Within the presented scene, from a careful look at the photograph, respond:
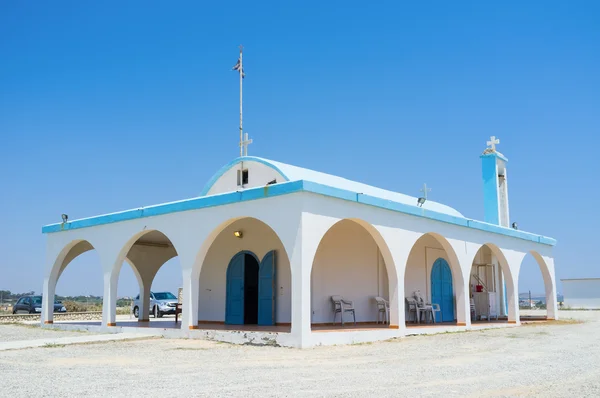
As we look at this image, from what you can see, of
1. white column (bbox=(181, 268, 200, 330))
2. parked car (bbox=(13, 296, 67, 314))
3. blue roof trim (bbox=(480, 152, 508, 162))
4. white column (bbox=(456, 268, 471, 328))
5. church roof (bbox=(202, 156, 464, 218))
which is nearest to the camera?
white column (bbox=(181, 268, 200, 330))

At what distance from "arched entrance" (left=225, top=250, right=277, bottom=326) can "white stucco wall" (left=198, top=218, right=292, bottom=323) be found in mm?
161

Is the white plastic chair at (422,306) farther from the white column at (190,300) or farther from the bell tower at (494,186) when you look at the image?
the white column at (190,300)

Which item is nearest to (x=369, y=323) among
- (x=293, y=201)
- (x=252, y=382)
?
(x=293, y=201)

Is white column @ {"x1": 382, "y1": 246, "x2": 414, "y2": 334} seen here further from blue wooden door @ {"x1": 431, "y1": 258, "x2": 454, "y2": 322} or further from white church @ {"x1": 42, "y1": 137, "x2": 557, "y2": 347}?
blue wooden door @ {"x1": 431, "y1": 258, "x2": 454, "y2": 322}

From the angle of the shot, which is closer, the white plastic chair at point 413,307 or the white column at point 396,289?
the white column at point 396,289

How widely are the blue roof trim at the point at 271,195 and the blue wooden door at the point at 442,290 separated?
A: 215 cm

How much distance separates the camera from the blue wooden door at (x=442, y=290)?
1805 centimetres

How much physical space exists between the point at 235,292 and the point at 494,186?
430 inches

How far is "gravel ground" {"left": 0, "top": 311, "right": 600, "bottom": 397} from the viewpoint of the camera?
649 centimetres

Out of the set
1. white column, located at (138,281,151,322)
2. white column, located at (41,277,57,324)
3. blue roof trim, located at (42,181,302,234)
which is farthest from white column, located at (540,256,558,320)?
white column, located at (41,277,57,324)

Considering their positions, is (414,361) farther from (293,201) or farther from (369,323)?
(369,323)

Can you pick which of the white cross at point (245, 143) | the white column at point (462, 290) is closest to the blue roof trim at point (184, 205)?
the white cross at point (245, 143)

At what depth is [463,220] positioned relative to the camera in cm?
1589

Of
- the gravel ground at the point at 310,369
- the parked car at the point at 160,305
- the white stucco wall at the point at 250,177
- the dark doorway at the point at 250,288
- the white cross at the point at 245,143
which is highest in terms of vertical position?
the white cross at the point at 245,143
